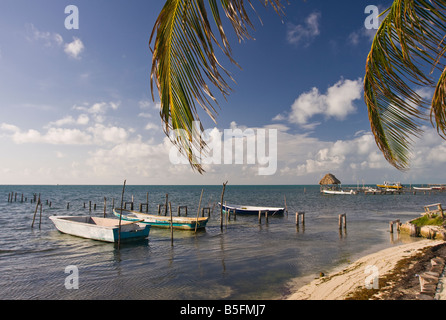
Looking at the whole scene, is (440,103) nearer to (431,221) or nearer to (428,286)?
(428,286)

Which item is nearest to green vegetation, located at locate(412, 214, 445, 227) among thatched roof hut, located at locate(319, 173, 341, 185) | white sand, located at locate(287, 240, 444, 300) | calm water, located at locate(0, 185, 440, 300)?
calm water, located at locate(0, 185, 440, 300)

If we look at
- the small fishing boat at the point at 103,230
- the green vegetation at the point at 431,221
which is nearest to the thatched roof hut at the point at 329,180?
the green vegetation at the point at 431,221

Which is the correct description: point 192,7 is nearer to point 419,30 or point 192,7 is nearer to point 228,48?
point 228,48

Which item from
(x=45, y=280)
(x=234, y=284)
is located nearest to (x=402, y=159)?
(x=234, y=284)

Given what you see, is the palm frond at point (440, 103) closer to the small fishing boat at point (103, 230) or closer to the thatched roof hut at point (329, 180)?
the small fishing boat at point (103, 230)

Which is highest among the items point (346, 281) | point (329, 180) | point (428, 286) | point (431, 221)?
point (329, 180)

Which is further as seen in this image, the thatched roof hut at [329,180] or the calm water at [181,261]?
the thatched roof hut at [329,180]

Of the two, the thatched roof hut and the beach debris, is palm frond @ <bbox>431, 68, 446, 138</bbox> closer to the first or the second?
the beach debris

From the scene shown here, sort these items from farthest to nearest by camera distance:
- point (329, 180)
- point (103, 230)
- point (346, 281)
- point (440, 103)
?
point (329, 180)
point (103, 230)
point (346, 281)
point (440, 103)

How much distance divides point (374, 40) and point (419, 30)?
0.54 m

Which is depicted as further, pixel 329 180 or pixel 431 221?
pixel 329 180

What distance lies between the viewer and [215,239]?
64.4 ft

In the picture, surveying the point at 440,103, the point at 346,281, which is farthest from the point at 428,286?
the point at 440,103
